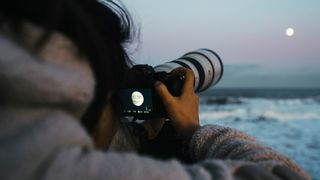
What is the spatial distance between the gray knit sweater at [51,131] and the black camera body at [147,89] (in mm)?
471

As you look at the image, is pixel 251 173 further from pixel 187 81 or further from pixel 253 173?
pixel 187 81

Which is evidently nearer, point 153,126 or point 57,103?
point 57,103

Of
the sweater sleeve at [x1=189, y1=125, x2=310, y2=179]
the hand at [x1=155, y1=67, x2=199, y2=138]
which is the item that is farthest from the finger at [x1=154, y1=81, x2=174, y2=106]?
the sweater sleeve at [x1=189, y1=125, x2=310, y2=179]

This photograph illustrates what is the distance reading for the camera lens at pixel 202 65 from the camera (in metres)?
1.33

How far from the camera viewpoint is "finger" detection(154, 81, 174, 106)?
0.93 metres

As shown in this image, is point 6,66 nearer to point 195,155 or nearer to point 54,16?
point 54,16

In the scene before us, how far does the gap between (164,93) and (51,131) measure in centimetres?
50

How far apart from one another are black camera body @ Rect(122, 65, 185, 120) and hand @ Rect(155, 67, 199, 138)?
17mm

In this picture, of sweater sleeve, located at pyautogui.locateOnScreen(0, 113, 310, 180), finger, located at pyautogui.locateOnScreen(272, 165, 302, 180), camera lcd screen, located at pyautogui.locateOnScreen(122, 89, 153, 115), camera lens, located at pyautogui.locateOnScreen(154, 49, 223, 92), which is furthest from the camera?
camera lens, located at pyautogui.locateOnScreen(154, 49, 223, 92)

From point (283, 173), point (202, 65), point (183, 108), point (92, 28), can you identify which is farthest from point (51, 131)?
point (202, 65)

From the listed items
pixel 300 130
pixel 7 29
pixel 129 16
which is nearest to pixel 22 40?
pixel 7 29

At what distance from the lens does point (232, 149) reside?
676mm

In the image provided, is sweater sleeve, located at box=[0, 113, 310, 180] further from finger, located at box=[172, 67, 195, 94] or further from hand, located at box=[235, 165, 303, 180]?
finger, located at box=[172, 67, 195, 94]

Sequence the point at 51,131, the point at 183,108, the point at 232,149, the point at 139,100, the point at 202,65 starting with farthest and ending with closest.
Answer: the point at 202,65
the point at 139,100
the point at 183,108
the point at 232,149
the point at 51,131
